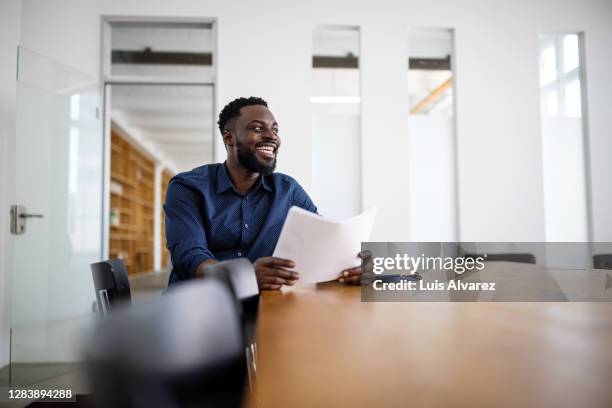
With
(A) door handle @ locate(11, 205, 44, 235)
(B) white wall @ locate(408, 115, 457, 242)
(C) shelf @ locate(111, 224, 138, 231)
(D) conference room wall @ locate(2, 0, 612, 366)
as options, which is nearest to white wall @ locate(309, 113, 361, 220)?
(D) conference room wall @ locate(2, 0, 612, 366)

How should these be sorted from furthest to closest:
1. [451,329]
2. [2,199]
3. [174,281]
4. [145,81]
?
1. [145,81]
2. [2,199]
3. [174,281]
4. [451,329]

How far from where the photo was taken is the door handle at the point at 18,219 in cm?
341

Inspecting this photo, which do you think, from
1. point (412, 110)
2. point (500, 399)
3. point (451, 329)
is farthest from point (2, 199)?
point (500, 399)

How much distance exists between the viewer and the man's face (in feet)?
7.44

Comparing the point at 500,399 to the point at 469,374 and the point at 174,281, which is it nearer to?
the point at 469,374

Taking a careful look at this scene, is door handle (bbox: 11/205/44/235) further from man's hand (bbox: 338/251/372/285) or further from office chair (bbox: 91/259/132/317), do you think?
man's hand (bbox: 338/251/372/285)

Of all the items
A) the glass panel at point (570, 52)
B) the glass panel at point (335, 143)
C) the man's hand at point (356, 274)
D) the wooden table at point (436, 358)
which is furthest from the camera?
the glass panel at point (570, 52)

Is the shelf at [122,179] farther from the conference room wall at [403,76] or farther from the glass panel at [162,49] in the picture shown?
the conference room wall at [403,76]

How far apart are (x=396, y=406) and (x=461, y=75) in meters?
4.58

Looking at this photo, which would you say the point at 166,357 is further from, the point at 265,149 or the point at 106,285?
the point at 265,149

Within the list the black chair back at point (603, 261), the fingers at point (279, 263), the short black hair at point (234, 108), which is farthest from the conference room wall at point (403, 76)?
the fingers at point (279, 263)

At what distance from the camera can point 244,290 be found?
1.03m

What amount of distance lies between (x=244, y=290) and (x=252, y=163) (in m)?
1.29

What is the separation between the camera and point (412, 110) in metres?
4.61
